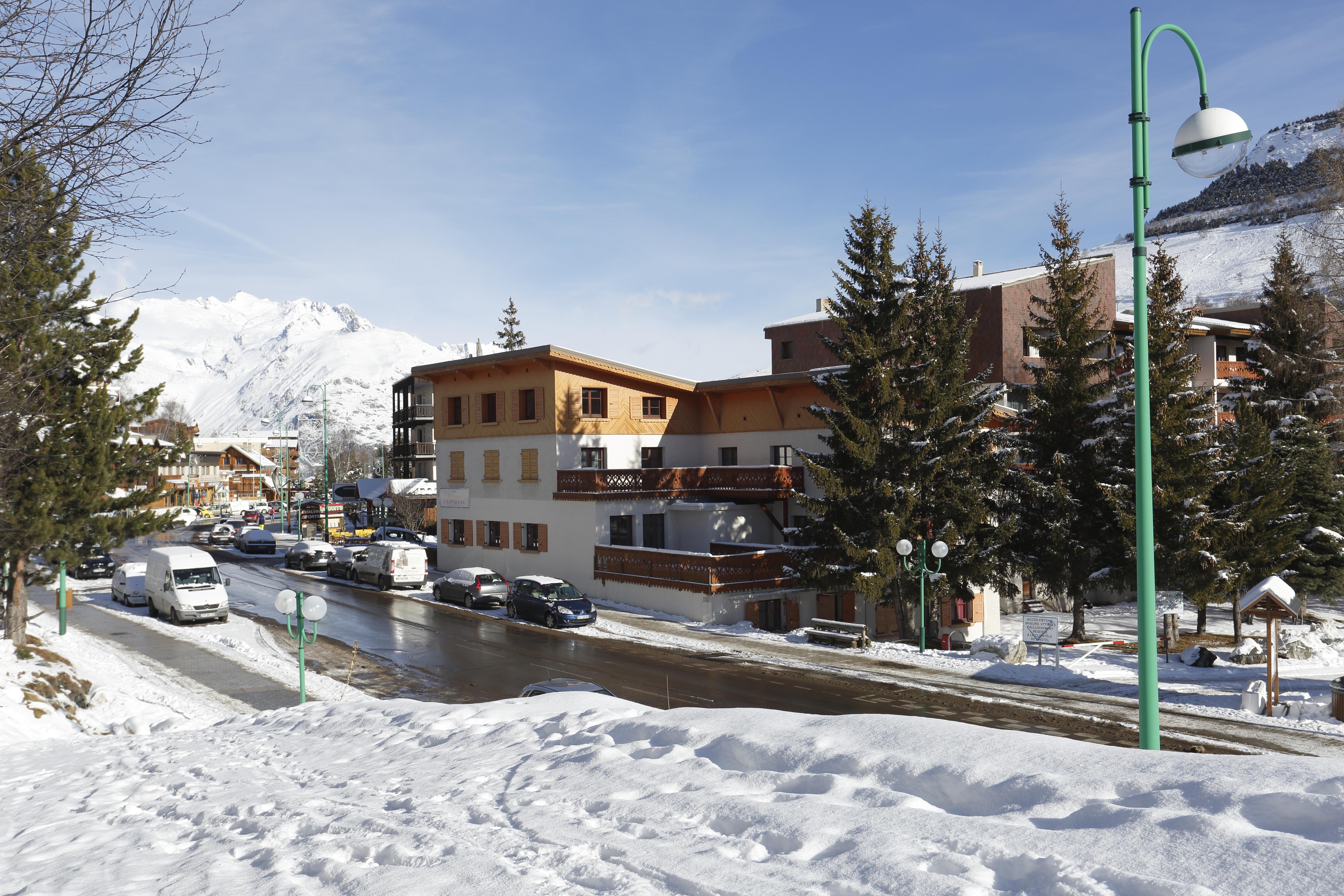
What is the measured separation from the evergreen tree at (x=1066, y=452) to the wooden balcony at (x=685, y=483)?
11.0 m

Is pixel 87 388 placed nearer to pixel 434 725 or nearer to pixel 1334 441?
pixel 434 725

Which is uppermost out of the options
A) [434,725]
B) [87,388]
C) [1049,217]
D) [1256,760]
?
[1049,217]

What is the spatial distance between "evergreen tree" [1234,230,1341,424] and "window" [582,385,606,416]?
1308 inches

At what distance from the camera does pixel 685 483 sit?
41969 millimetres

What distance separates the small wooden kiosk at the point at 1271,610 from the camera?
19.6 m

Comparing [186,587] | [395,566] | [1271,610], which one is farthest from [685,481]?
[1271,610]

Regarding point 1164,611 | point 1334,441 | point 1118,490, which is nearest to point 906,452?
point 1118,490

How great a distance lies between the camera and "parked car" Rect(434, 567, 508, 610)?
35.6 m

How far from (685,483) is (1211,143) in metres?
34.3

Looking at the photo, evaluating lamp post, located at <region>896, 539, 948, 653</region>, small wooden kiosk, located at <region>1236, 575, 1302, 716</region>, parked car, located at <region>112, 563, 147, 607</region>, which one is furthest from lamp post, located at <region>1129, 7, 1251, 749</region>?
parked car, located at <region>112, 563, 147, 607</region>

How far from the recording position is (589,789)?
24.9 ft

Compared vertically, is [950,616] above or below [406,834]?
below

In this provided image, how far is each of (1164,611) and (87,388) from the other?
34.4 metres

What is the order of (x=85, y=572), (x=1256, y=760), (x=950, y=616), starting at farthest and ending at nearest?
1. (x=85, y=572)
2. (x=950, y=616)
3. (x=1256, y=760)
